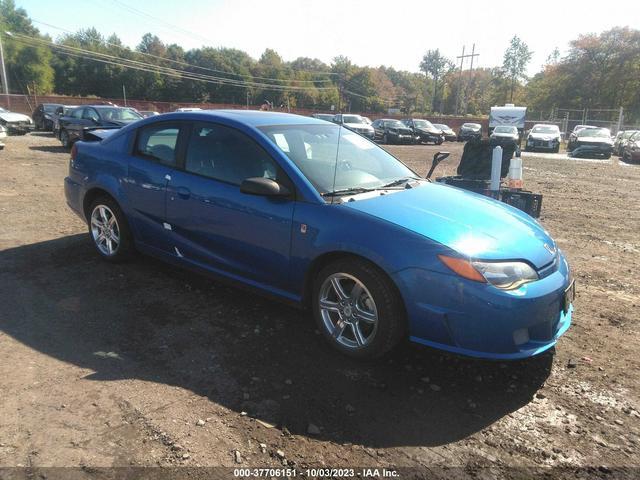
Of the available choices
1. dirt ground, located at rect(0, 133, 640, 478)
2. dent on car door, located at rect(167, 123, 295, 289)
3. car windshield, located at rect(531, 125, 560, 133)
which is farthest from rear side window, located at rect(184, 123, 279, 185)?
car windshield, located at rect(531, 125, 560, 133)

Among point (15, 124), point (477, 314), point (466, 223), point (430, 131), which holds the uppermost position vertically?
point (430, 131)

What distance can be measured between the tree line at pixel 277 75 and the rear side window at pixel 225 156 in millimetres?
55651

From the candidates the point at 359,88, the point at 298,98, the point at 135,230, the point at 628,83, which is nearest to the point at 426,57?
the point at 359,88

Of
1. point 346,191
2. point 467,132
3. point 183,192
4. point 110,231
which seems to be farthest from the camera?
point 467,132

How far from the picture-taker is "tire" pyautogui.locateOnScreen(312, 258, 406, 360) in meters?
3.11

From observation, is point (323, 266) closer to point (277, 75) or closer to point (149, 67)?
point (149, 67)

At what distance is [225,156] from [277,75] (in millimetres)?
99938

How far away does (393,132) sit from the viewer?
95.2 ft

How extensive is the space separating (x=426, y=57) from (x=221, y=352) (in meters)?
121

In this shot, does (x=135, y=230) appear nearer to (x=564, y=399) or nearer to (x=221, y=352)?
(x=221, y=352)

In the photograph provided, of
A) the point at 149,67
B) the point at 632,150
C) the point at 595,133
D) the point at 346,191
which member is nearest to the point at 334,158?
the point at 346,191

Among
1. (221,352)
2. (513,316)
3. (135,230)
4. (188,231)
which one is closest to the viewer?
(513,316)

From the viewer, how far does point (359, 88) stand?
3625 inches

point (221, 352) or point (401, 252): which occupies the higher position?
point (401, 252)
